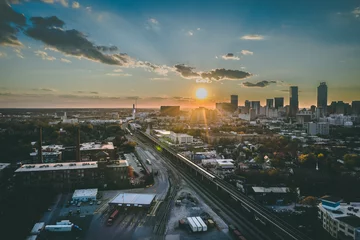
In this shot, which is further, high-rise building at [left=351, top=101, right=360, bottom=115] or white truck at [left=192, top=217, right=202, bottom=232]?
high-rise building at [left=351, top=101, right=360, bottom=115]

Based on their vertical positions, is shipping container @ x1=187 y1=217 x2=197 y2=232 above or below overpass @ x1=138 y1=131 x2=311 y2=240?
below

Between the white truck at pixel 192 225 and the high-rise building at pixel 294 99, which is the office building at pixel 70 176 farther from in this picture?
the high-rise building at pixel 294 99

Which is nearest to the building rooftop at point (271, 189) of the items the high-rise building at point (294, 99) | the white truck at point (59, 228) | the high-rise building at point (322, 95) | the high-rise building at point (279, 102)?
the white truck at point (59, 228)

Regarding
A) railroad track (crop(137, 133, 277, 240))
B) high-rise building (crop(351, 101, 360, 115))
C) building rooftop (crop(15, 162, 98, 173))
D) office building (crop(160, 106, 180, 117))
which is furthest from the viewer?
office building (crop(160, 106, 180, 117))

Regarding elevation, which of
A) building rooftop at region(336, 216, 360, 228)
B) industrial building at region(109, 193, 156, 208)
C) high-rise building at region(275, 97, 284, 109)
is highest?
high-rise building at region(275, 97, 284, 109)

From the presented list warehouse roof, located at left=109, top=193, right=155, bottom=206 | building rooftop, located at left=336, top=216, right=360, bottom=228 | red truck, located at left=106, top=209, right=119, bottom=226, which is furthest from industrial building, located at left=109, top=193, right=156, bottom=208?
building rooftop, located at left=336, top=216, right=360, bottom=228

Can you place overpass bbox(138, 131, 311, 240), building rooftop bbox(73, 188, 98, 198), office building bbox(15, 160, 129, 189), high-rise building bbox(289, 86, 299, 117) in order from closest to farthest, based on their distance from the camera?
overpass bbox(138, 131, 311, 240), building rooftop bbox(73, 188, 98, 198), office building bbox(15, 160, 129, 189), high-rise building bbox(289, 86, 299, 117)

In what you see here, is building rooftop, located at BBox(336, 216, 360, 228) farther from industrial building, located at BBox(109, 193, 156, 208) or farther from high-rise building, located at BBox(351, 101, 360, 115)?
high-rise building, located at BBox(351, 101, 360, 115)

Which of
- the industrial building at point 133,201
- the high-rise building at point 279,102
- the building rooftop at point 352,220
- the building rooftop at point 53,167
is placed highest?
the high-rise building at point 279,102
